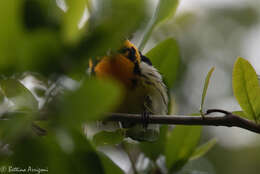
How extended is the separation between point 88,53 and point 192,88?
4.40m

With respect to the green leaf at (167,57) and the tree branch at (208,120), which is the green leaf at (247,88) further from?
the green leaf at (167,57)

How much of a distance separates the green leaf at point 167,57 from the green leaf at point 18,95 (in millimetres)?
938

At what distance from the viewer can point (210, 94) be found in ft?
16.7

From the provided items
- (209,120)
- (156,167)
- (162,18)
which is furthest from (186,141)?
(162,18)

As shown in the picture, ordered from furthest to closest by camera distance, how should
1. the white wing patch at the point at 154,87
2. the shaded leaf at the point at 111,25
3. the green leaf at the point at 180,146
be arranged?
the white wing patch at the point at 154,87 < the green leaf at the point at 180,146 < the shaded leaf at the point at 111,25

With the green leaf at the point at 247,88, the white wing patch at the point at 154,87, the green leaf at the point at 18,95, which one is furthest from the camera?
the white wing patch at the point at 154,87

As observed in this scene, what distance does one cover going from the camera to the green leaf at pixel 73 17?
22.3 inches

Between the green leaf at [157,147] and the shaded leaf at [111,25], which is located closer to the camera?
the shaded leaf at [111,25]

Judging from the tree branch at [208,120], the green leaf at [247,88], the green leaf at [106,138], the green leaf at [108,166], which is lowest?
the green leaf at [108,166]

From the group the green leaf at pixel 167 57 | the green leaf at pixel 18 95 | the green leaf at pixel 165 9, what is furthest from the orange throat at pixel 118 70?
the green leaf at pixel 18 95

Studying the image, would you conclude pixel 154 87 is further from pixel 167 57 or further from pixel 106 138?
pixel 106 138

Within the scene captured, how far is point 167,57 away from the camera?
1.72 m

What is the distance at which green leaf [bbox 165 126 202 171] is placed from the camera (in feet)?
5.49

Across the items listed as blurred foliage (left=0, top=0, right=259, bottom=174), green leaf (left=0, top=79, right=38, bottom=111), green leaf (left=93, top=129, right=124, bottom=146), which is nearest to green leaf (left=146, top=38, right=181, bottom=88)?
green leaf (left=93, top=129, right=124, bottom=146)
